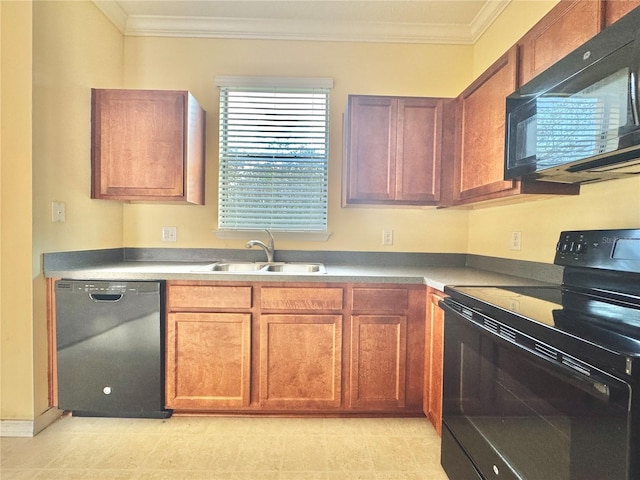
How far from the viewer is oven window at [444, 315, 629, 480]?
77cm

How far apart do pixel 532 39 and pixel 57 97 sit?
8.09 feet

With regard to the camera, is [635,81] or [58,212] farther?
[58,212]

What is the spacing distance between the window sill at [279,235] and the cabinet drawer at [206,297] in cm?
69

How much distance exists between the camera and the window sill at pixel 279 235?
2605mm

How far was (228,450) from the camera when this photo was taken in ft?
5.80

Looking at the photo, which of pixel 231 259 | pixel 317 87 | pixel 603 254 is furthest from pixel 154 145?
pixel 603 254

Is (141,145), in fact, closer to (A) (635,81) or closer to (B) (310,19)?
(B) (310,19)

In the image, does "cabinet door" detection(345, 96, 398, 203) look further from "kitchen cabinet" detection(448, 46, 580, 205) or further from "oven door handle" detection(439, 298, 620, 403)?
"oven door handle" detection(439, 298, 620, 403)

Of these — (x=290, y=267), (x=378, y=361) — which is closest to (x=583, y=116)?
(x=378, y=361)

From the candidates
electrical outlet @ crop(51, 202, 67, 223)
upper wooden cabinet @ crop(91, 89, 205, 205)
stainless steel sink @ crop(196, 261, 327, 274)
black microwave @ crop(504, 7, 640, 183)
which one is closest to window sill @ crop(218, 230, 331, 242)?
stainless steel sink @ crop(196, 261, 327, 274)

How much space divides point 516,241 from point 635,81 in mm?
1229

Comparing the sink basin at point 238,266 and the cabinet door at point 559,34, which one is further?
the sink basin at point 238,266

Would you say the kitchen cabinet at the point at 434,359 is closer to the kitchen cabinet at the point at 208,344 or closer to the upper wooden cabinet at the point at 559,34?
the kitchen cabinet at the point at 208,344
